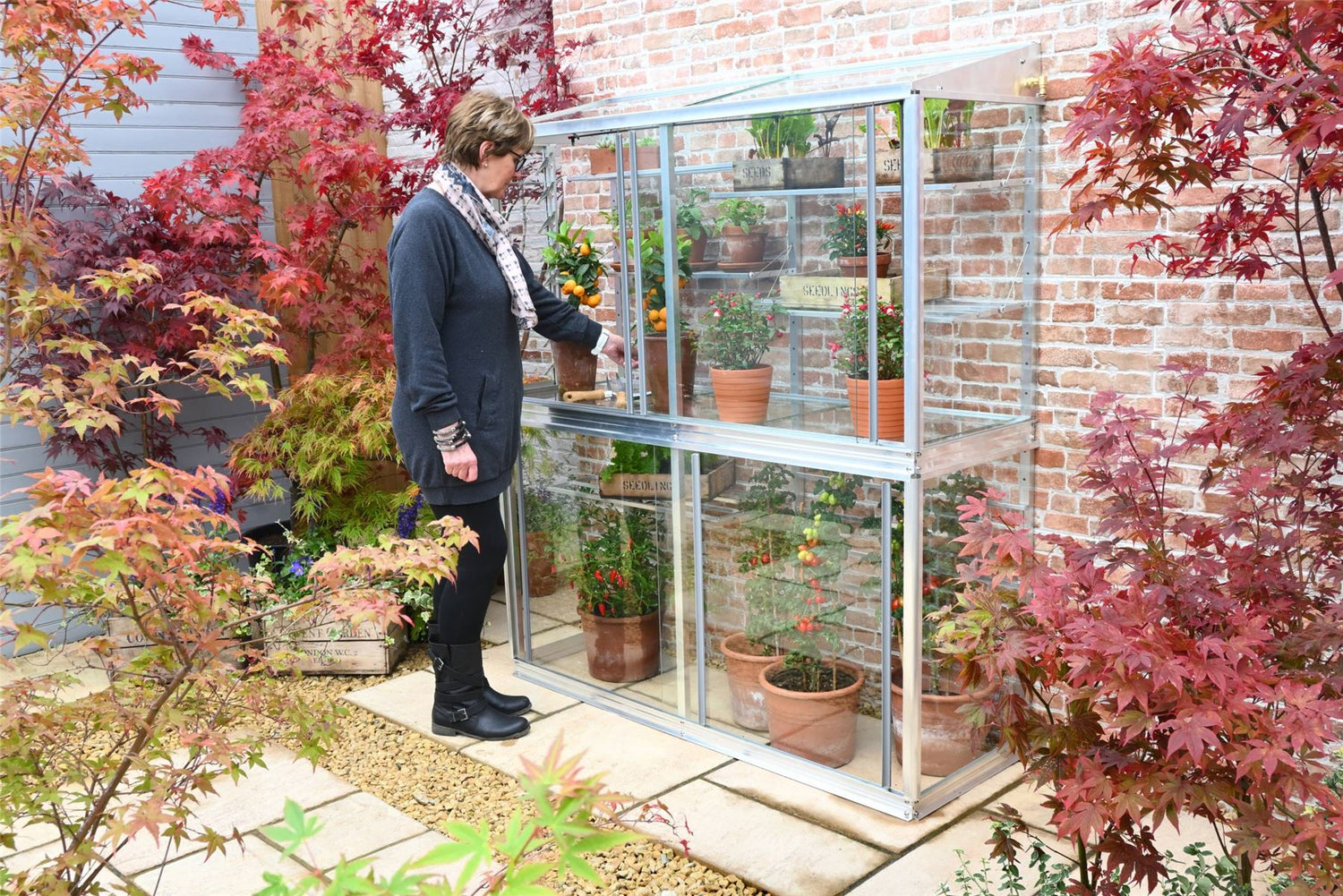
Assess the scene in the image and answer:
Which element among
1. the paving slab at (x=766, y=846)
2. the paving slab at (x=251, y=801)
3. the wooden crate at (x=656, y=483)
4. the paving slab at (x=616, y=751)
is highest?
the wooden crate at (x=656, y=483)

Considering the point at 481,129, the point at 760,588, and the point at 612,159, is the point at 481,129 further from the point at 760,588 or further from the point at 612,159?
the point at 760,588

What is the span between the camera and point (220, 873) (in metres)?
3.06

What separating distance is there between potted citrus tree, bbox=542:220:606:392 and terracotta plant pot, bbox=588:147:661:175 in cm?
26

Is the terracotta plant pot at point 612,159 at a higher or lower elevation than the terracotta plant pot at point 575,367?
higher

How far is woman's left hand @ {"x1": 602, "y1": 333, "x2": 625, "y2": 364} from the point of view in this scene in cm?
392

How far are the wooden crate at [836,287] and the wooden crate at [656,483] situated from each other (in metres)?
0.56

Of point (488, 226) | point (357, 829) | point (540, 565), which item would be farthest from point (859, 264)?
point (357, 829)

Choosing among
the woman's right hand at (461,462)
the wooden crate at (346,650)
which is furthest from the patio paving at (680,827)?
the woman's right hand at (461,462)

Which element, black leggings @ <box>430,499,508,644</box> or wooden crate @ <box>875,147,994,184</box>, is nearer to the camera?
wooden crate @ <box>875,147,994,184</box>

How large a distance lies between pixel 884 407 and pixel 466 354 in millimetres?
1288

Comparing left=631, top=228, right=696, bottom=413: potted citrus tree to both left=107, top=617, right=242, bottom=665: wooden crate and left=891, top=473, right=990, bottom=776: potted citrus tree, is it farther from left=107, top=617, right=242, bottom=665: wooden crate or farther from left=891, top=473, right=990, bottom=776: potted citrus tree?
left=107, top=617, right=242, bottom=665: wooden crate

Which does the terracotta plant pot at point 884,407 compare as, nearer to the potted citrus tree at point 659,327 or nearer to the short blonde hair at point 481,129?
the potted citrus tree at point 659,327

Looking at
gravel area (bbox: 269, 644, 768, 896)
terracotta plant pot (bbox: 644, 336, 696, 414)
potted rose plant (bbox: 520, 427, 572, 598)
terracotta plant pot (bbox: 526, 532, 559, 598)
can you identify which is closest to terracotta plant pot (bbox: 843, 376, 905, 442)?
terracotta plant pot (bbox: 644, 336, 696, 414)

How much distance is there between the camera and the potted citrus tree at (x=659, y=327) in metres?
3.66
